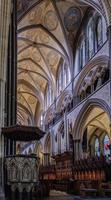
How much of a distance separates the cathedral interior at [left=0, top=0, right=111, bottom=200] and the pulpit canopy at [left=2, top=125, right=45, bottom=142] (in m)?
0.04

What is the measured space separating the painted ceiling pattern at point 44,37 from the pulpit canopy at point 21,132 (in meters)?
9.88

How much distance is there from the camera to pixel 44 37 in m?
27.3

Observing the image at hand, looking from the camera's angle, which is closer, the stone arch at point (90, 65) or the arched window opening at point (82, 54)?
the stone arch at point (90, 65)

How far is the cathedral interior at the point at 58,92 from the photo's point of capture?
1286 cm

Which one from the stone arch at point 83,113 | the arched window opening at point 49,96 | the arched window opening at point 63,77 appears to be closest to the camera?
the stone arch at point 83,113

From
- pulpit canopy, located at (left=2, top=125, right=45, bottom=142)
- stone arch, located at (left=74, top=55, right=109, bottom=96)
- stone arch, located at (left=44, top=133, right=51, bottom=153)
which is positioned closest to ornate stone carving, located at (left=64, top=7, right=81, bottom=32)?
stone arch, located at (left=74, top=55, right=109, bottom=96)

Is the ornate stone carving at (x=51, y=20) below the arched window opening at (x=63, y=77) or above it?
above

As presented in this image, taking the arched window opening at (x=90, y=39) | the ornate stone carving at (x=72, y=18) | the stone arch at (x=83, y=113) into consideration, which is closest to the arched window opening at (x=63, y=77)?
the ornate stone carving at (x=72, y=18)

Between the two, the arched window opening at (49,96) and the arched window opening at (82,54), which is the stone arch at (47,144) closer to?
the arched window opening at (49,96)

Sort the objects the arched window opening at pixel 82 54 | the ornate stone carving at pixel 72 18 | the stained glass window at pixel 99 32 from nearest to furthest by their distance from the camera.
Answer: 1. the stained glass window at pixel 99 32
2. the arched window opening at pixel 82 54
3. the ornate stone carving at pixel 72 18

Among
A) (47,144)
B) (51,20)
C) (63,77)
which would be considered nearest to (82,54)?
(51,20)

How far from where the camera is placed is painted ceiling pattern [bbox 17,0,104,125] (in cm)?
2373

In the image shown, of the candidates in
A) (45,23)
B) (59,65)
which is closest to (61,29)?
(45,23)

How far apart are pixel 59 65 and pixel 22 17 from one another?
7.28m
